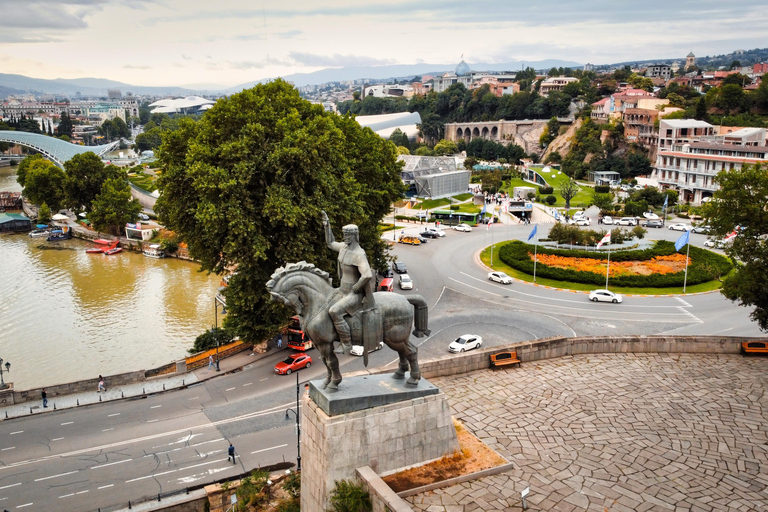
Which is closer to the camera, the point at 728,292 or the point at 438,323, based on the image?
the point at 728,292

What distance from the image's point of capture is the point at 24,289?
38438mm

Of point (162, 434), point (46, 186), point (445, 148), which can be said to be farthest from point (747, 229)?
point (445, 148)

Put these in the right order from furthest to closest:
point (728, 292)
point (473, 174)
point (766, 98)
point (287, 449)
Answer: point (473, 174), point (766, 98), point (728, 292), point (287, 449)

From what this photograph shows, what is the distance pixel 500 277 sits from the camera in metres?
35.3

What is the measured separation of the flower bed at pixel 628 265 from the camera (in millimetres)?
34094

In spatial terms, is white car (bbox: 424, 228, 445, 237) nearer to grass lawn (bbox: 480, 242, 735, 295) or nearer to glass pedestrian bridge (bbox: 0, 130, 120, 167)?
grass lawn (bbox: 480, 242, 735, 295)

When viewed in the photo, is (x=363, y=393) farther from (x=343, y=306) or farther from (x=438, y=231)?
(x=438, y=231)

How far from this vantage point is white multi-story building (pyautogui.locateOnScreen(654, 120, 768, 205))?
191 feet

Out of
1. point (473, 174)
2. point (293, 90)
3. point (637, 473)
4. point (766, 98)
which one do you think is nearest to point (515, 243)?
point (293, 90)

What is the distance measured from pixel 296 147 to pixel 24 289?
25.3 metres

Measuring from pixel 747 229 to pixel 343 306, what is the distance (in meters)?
15.1

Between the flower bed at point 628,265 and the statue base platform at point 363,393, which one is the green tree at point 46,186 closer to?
the flower bed at point 628,265

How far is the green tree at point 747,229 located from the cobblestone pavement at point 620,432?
7.77ft

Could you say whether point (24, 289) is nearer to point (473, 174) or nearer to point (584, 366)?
point (584, 366)
